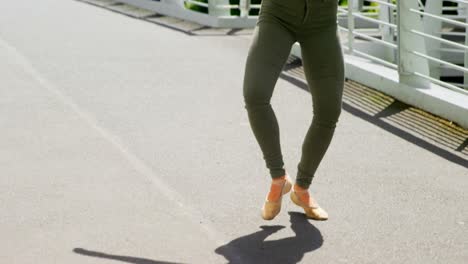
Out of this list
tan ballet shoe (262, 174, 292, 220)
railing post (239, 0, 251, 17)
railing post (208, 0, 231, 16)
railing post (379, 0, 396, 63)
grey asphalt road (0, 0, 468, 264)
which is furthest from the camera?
railing post (208, 0, 231, 16)

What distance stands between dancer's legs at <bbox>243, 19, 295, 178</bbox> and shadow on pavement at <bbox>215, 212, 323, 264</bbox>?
50cm

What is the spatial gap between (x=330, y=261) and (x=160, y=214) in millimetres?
1256

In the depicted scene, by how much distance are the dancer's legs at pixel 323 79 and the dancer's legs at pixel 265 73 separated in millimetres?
143

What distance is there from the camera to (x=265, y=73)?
19.8 ft

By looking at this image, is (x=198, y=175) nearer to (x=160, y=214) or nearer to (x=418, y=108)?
(x=160, y=214)

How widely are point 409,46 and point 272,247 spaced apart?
4854 mm

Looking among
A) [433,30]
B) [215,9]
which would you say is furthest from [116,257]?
[215,9]

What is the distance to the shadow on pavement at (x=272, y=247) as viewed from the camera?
18.9ft

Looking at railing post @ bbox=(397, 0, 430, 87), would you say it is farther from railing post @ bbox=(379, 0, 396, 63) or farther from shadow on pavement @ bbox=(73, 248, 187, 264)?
shadow on pavement @ bbox=(73, 248, 187, 264)

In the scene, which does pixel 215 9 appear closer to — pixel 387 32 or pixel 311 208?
pixel 387 32

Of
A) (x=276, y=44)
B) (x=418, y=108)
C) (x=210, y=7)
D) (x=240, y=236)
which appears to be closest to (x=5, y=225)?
(x=240, y=236)

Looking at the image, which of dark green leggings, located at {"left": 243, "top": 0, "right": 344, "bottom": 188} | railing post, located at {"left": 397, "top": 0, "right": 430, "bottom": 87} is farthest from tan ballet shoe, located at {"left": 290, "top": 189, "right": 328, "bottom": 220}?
railing post, located at {"left": 397, "top": 0, "right": 430, "bottom": 87}

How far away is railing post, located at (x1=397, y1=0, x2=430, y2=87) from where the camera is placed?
10266 millimetres

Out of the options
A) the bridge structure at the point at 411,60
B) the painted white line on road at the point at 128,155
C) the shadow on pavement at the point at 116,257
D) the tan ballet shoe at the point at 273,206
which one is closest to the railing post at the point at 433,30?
the bridge structure at the point at 411,60
